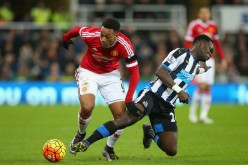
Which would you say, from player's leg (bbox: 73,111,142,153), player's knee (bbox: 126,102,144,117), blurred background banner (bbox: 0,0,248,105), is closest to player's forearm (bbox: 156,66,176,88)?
player's knee (bbox: 126,102,144,117)

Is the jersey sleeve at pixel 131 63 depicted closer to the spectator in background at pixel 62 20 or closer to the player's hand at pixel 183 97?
the player's hand at pixel 183 97

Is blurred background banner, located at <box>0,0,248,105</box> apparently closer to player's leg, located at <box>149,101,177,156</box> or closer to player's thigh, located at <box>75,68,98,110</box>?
player's thigh, located at <box>75,68,98,110</box>

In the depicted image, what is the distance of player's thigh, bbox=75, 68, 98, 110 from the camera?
1008cm

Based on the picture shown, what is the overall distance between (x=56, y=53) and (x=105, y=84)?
1371 centimetres

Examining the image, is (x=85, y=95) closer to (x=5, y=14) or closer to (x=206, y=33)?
(x=206, y=33)

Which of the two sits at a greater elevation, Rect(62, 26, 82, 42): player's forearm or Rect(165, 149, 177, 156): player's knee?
Rect(62, 26, 82, 42): player's forearm

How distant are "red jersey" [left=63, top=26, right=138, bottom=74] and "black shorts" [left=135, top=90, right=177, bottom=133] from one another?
0.52 metres

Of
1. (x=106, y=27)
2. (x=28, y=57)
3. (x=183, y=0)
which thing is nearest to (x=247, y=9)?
(x=183, y=0)

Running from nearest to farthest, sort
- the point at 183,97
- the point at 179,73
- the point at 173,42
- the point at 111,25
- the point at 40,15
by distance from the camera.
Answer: the point at 183,97
the point at 111,25
the point at 179,73
the point at 173,42
the point at 40,15

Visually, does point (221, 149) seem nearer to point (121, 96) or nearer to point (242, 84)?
point (121, 96)

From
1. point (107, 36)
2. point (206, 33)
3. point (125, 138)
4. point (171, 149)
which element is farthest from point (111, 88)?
point (206, 33)

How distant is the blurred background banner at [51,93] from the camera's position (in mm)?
22312

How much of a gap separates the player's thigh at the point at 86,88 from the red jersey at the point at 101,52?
0.36 ft

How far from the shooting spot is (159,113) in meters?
9.95
